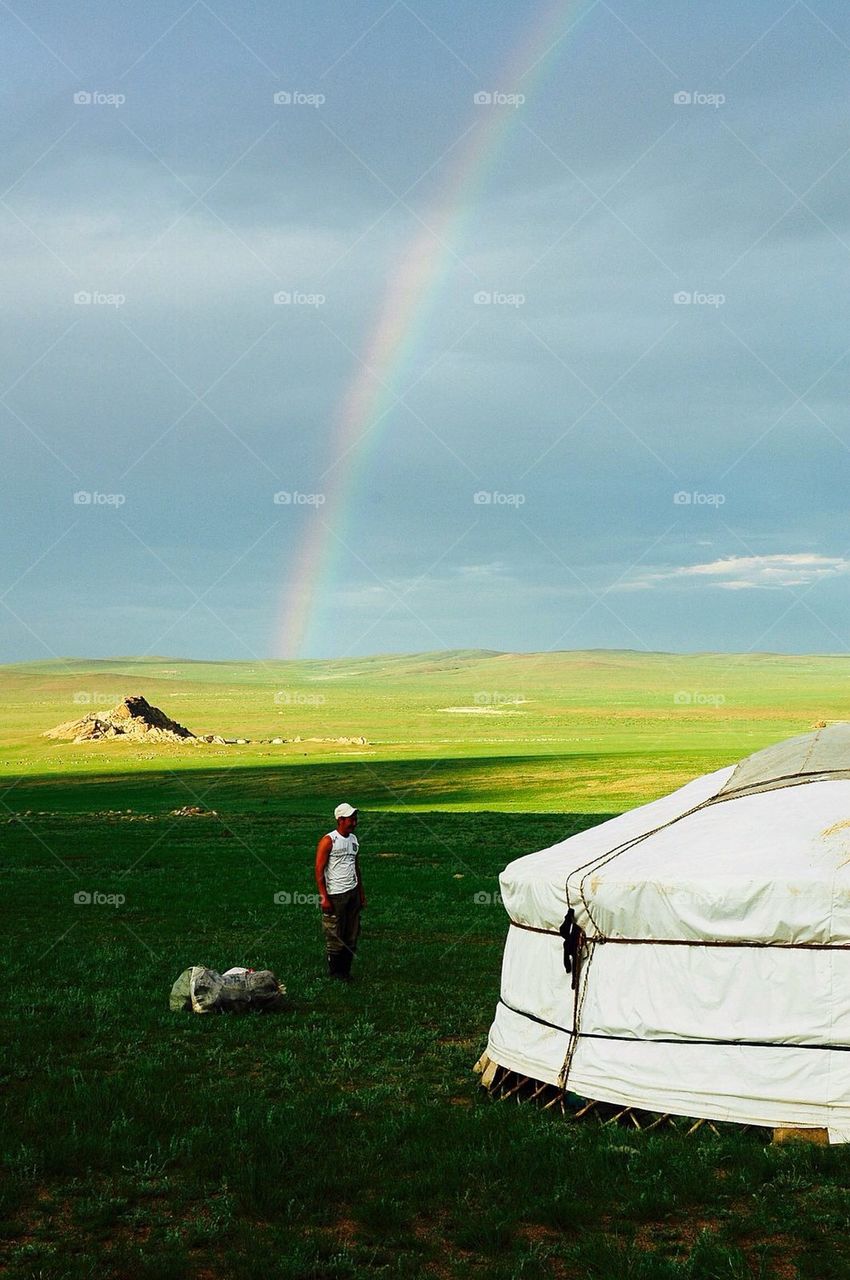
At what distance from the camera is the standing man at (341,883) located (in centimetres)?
1173

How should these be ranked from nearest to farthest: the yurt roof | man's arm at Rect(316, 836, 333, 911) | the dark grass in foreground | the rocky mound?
the dark grass in foreground, the yurt roof, man's arm at Rect(316, 836, 333, 911), the rocky mound

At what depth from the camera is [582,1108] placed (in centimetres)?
786

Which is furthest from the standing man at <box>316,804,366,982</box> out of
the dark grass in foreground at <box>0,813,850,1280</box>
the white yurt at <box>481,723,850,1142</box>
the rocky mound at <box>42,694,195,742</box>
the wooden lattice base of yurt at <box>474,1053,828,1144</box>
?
the rocky mound at <box>42,694,195,742</box>

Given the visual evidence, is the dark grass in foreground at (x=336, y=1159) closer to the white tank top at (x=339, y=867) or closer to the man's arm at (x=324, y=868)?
the man's arm at (x=324, y=868)

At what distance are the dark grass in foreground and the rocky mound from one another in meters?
66.3

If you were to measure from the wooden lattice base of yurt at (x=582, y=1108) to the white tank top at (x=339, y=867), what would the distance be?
3.18 metres

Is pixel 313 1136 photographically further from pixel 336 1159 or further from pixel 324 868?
pixel 324 868

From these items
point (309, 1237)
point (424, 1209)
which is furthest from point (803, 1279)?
point (309, 1237)

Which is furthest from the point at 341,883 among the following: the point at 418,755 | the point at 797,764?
the point at 418,755

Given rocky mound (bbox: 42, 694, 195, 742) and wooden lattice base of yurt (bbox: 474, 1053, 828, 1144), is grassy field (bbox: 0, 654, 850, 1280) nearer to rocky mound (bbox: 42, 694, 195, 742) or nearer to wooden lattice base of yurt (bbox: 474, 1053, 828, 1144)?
wooden lattice base of yurt (bbox: 474, 1053, 828, 1144)

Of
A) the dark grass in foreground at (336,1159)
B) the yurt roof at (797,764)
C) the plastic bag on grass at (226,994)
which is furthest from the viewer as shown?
the plastic bag on grass at (226,994)

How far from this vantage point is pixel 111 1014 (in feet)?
34.8

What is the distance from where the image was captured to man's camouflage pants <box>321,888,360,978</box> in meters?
11.8

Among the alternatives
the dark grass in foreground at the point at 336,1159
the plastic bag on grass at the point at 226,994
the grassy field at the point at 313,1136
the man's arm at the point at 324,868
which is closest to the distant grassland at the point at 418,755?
the grassy field at the point at 313,1136
